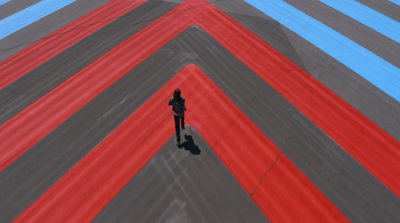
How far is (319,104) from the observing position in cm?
608

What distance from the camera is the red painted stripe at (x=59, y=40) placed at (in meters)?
6.91

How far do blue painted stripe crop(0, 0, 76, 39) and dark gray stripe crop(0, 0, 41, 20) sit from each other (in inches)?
11.4

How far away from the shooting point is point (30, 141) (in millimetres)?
5312

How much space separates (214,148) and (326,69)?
5.34 metres

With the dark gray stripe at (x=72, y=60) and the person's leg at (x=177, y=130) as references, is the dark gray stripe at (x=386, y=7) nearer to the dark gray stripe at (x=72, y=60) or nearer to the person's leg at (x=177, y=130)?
the dark gray stripe at (x=72, y=60)

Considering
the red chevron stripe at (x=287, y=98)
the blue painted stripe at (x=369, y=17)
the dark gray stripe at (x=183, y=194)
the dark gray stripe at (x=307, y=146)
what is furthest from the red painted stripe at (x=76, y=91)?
the blue painted stripe at (x=369, y=17)

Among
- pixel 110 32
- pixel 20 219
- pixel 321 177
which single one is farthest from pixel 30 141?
pixel 321 177

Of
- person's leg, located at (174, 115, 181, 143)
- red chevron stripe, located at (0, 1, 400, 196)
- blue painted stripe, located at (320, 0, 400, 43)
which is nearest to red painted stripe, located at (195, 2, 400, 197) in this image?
red chevron stripe, located at (0, 1, 400, 196)

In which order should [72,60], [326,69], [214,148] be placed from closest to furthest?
1. [214,148]
2. [326,69]
3. [72,60]

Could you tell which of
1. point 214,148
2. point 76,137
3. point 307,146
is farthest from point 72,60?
point 307,146

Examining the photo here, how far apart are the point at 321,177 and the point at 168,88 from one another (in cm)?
499

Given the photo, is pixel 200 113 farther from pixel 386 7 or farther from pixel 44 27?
pixel 386 7

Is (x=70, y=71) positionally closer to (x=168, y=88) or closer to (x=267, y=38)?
(x=168, y=88)

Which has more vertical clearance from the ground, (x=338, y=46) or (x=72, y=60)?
(x=72, y=60)
